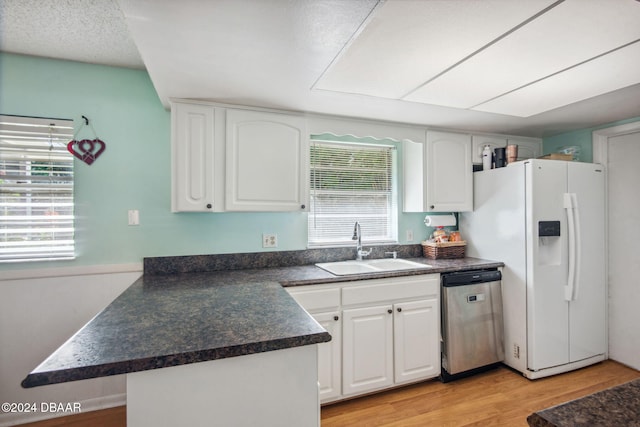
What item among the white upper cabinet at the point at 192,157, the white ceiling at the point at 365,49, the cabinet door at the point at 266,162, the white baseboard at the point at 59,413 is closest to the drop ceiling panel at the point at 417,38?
the white ceiling at the point at 365,49

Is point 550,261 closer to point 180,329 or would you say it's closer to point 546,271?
point 546,271

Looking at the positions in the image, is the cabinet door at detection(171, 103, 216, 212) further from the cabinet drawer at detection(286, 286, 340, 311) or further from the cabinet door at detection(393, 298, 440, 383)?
the cabinet door at detection(393, 298, 440, 383)

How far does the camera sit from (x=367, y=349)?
213cm

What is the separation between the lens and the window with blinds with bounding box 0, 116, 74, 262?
1.96 m

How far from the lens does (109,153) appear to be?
2146mm

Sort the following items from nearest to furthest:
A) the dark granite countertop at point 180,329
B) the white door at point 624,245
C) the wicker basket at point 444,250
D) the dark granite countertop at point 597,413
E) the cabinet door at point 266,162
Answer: the dark granite countertop at point 597,413 < the dark granite countertop at point 180,329 < the cabinet door at point 266,162 < the white door at point 624,245 < the wicker basket at point 444,250

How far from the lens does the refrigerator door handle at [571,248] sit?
2484 mm

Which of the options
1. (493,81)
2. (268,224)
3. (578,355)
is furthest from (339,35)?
(578,355)

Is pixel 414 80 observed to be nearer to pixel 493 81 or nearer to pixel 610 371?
pixel 493 81

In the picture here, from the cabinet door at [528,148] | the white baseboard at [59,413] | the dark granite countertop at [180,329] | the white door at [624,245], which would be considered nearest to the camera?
the dark granite countertop at [180,329]

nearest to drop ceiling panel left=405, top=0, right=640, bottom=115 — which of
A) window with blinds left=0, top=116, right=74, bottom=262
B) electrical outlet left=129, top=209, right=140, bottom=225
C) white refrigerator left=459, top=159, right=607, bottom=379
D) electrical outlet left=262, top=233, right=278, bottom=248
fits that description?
white refrigerator left=459, top=159, right=607, bottom=379

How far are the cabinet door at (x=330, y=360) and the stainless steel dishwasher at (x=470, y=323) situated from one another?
900 mm

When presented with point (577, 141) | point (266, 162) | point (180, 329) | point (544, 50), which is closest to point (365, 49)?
point (544, 50)

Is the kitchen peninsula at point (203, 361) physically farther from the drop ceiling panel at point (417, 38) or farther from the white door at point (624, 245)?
the white door at point (624, 245)
